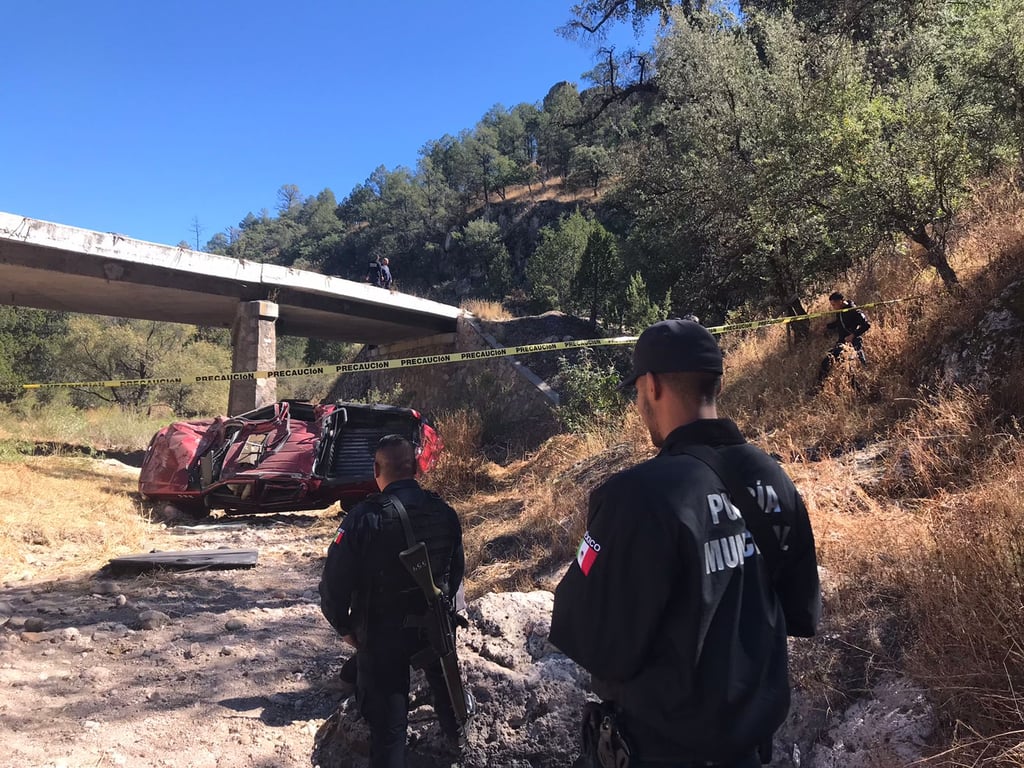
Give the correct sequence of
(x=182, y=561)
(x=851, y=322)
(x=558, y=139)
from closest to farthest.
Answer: (x=182, y=561) → (x=851, y=322) → (x=558, y=139)

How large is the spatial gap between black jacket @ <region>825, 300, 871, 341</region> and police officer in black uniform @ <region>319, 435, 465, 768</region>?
19.5ft

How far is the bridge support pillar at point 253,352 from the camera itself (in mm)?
14844

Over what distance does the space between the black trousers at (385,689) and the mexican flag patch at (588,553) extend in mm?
1729

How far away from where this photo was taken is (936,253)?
719 cm

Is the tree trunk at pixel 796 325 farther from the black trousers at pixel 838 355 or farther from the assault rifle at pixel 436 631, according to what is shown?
the assault rifle at pixel 436 631

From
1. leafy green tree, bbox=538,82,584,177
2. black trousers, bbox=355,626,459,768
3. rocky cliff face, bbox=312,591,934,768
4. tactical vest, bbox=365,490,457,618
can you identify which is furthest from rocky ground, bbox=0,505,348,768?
leafy green tree, bbox=538,82,584,177

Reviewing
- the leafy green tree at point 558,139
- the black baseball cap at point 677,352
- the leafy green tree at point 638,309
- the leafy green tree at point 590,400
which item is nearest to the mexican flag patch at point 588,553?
the black baseball cap at point 677,352

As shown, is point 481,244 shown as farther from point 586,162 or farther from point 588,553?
point 588,553

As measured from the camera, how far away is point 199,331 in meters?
35.6

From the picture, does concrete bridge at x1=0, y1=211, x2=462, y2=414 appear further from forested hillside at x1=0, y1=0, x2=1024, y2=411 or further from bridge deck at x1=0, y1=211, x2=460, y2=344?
forested hillside at x1=0, y1=0, x2=1024, y2=411

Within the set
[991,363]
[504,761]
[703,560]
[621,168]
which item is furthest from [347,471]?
[621,168]

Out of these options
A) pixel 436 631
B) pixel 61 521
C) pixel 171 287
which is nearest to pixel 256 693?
pixel 436 631

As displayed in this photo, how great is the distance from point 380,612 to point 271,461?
6.74 metres

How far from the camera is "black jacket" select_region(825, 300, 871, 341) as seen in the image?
7.07 meters
